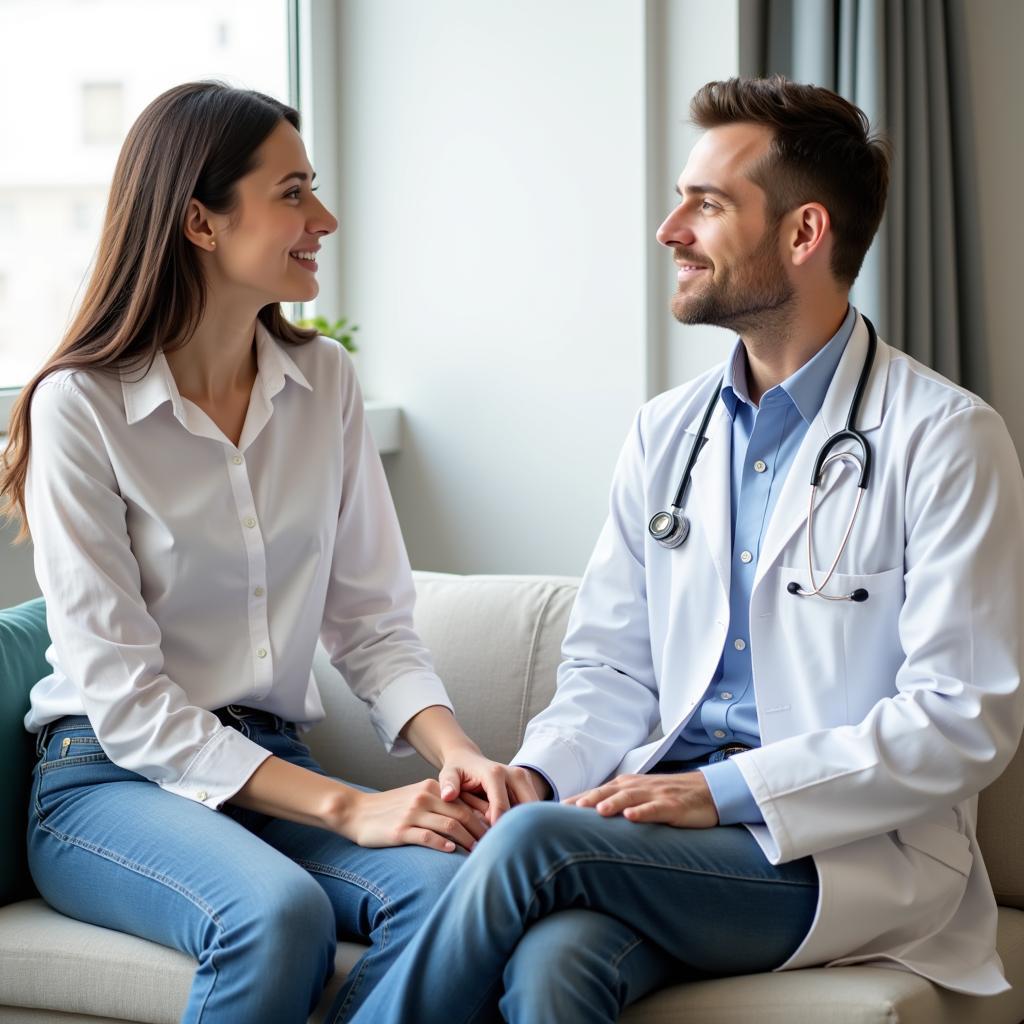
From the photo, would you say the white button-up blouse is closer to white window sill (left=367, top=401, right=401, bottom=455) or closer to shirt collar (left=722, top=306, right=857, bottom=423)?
shirt collar (left=722, top=306, right=857, bottom=423)

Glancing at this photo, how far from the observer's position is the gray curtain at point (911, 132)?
120 inches

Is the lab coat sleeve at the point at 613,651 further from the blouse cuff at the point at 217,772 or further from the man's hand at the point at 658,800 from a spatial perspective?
the blouse cuff at the point at 217,772

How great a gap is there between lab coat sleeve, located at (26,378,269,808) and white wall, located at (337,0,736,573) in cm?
165

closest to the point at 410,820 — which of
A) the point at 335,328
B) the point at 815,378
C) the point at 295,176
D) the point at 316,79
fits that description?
the point at 815,378

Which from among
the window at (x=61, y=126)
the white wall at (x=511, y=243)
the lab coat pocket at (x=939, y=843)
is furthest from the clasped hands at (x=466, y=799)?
the white wall at (x=511, y=243)

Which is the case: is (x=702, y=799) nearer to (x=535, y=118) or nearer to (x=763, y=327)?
(x=763, y=327)

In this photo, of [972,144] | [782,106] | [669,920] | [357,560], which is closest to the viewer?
[669,920]

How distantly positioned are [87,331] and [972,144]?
2.23 metres

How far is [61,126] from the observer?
9.84ft

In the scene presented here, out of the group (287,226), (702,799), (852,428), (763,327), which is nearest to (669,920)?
(702,799)

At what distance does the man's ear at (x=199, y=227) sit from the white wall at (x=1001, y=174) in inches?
81.9

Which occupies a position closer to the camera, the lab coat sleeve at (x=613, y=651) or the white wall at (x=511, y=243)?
the lab coat sleeve at (x=613, y=651)

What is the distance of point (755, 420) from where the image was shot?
6.19 ft

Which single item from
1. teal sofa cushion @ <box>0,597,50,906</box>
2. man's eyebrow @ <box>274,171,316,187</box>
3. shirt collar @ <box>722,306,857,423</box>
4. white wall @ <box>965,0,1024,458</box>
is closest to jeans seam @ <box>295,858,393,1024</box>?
teal sofa cushion @ <box>0,597,50,906</box>
